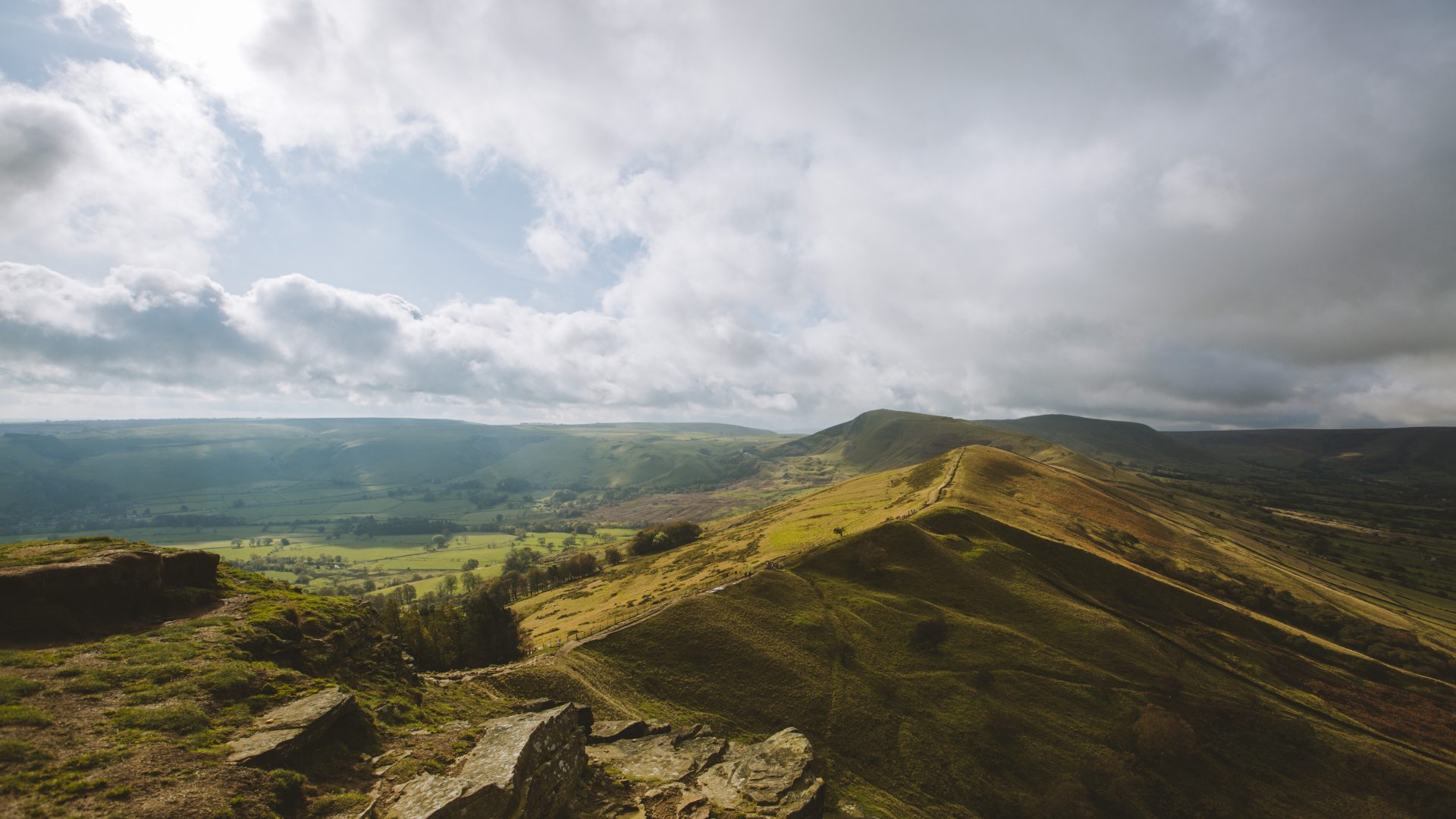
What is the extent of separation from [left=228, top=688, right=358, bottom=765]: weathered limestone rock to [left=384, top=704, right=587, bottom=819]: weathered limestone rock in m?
A: 5.04

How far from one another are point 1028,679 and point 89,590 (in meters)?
73.9

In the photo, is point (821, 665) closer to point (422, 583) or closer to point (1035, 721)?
point (1035, 721)

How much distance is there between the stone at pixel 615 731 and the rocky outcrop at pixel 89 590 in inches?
1058

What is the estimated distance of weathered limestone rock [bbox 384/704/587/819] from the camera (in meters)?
19.5

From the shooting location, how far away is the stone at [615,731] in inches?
1379

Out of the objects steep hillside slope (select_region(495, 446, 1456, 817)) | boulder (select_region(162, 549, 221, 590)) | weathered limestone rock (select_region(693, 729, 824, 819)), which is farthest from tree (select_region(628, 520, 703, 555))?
boulder (select_region(162, 549, 221, 590))

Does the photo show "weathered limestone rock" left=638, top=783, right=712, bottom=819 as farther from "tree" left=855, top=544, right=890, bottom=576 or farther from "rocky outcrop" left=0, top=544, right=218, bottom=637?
"tree" left=855, top=544, right=890, bottom=576

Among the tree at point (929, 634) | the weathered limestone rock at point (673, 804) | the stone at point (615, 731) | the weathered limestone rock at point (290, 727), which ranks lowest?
the tree at point (929, 634)

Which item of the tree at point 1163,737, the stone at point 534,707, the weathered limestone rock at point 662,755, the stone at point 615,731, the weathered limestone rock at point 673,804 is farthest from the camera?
the tree at point 1163,737

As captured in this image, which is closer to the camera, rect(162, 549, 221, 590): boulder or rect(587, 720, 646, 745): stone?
rect(162, 549, 221, 590): boulder

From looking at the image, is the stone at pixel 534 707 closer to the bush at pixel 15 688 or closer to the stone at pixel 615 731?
the stone at pixel 615 731

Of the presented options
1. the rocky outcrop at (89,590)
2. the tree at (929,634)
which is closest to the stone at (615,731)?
the rocky outcrop at (89,590)

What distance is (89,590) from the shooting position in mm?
25484

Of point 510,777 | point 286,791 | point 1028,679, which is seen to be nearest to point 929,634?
point 1028,679
